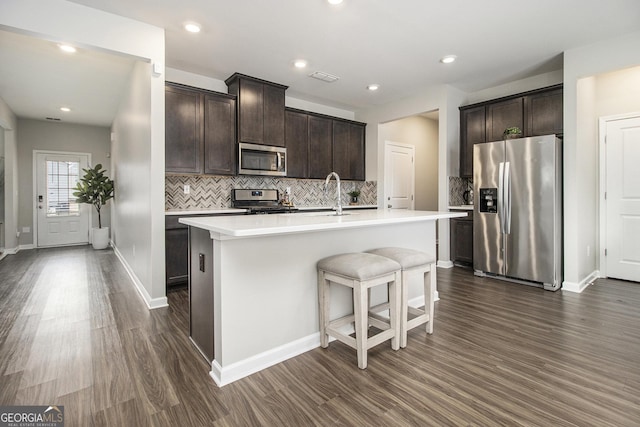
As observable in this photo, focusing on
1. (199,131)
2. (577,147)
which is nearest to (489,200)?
(577,147)

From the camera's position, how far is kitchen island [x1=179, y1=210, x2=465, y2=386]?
188cm

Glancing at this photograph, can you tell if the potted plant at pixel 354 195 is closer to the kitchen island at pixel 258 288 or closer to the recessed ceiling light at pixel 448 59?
the recessed ceiling light at pixel 448 59

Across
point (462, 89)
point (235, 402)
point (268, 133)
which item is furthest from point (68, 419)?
point (462, 89)

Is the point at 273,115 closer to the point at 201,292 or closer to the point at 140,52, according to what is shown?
the point at 140,52

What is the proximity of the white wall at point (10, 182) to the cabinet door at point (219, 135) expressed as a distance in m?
4.38

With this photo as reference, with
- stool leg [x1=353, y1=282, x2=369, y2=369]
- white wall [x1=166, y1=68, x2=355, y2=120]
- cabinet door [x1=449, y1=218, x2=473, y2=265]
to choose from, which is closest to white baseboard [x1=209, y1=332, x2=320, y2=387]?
stool leg [x1=353, y1=282, x2=369, y2=369]

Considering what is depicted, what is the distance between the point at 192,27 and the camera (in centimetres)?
309

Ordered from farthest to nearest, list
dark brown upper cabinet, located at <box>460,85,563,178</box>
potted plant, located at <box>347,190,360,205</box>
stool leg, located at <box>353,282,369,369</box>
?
potted plant, located at <box>347,190,360,205</box>, dark brown upper cabinet, located at <box>460,85,563,178</box>, stool leg, located at <box>353,282,369,369</box>

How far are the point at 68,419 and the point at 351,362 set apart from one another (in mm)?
1534

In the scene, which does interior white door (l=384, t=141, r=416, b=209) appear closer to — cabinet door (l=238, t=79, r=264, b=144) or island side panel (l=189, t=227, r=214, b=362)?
cabinet door (l=238, t=79, r=264, b=144)

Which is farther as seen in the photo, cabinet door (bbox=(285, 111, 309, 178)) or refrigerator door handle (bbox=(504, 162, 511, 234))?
cabinet door (bbox=(285, 111, 309, 178))

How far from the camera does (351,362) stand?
2.09 metres

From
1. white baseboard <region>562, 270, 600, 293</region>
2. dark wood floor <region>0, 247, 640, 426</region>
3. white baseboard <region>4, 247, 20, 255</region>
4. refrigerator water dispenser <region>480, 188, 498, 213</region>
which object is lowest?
dark wood floor <region>0, 247, 640, 426</region>

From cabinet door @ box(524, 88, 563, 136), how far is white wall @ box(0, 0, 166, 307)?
446cm
